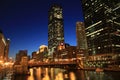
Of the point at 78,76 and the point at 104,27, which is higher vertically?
the point at 104,27

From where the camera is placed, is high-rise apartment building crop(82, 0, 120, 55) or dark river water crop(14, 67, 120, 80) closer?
dark river water crop(14, 67, 120, 80)

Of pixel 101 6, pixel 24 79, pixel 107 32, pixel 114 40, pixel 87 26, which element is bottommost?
pixel 24 79

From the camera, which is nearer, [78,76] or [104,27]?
[78,76]

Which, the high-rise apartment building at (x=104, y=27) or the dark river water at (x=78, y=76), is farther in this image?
the high-rise apartment building at (x=104, y=27)

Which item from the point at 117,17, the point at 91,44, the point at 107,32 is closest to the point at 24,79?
the point at 107,32

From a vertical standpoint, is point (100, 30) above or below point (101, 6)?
below

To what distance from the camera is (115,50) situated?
14138 centimetres

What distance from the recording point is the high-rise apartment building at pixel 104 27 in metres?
147

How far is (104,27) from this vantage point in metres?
160

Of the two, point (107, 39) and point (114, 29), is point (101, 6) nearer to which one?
point (114, 29)

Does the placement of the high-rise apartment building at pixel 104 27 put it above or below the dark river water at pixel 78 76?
above

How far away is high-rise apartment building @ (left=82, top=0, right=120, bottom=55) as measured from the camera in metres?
147

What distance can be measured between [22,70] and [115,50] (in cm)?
9978

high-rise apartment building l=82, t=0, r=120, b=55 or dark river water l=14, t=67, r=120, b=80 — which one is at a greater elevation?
high-rise apartment building l=82, t=0, r=120, b=55
